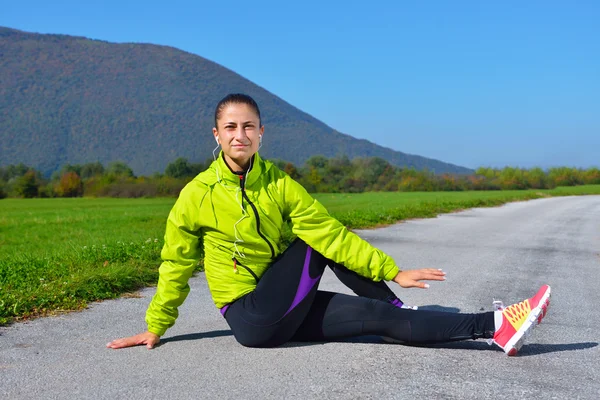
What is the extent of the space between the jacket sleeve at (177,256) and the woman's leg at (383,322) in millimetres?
797

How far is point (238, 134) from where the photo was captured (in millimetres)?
3994

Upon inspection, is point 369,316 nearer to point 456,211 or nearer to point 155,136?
point 456,211

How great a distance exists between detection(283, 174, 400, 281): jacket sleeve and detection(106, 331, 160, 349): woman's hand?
112 cm

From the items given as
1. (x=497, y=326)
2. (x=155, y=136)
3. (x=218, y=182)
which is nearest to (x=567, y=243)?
(x=497, y=326)

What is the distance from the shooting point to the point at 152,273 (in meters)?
7.01

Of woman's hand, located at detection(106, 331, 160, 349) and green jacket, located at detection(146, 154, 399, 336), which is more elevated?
green jacket, located at detection(146, 154, 399, 336)

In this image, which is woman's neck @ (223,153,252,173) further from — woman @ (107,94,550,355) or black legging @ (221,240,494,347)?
black legging @ (221,240,494,347)

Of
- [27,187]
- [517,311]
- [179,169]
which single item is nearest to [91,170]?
[27,187]

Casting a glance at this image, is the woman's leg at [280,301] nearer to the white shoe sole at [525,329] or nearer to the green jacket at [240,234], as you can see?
the green jacket at [240,234]

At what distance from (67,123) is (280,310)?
614 feet

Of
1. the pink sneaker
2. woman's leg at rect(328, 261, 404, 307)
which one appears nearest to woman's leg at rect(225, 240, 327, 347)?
woman's leg at rect(328, 261, 404, 307)

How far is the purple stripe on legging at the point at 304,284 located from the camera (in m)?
3.98

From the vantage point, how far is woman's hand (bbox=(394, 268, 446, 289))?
12.7 feet

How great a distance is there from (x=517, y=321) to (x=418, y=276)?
610 mm
